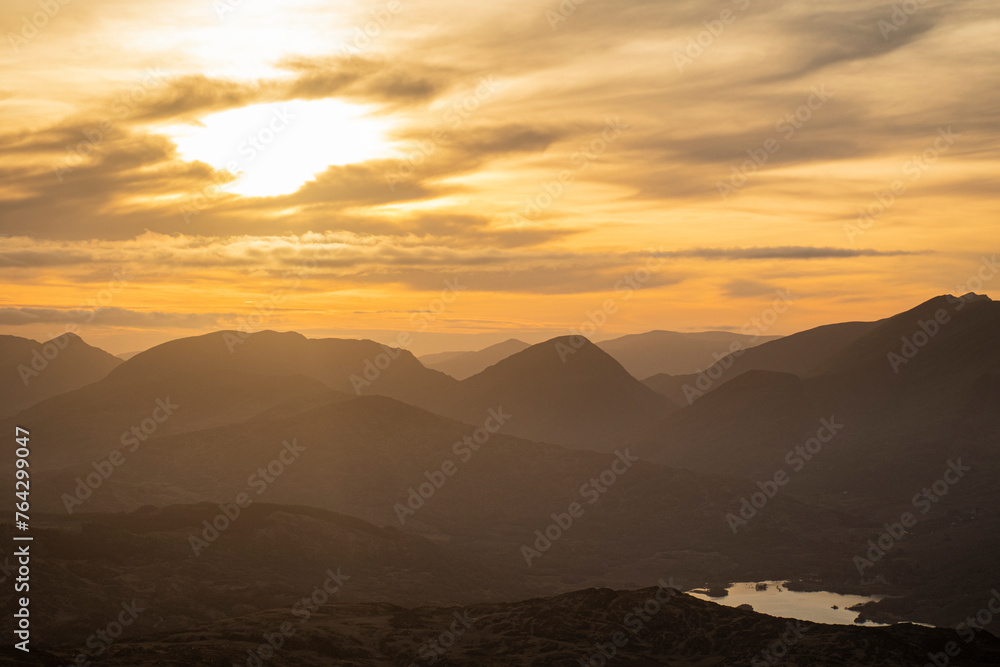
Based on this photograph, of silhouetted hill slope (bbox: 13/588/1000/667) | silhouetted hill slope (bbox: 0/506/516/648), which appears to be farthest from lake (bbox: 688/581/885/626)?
silhouetted hill slope (bbox: 13/588/1000/667)

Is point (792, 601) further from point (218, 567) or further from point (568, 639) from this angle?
point (218, 567)

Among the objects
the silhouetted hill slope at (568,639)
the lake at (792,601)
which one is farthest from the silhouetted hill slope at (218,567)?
the lake at (792,601)

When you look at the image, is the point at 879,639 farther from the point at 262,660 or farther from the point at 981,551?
the point at 981,551

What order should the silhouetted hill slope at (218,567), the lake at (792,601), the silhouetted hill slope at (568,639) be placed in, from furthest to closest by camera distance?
1. the lake at (792,601)
2. the silhouetted hill slope at (218,567)
3. the silhouetted hill slope at (568,639)

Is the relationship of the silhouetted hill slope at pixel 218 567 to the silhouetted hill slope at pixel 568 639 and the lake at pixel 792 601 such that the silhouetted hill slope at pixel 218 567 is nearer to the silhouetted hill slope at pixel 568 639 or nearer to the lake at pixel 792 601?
the silhouetted hill slope at pixel 568 639

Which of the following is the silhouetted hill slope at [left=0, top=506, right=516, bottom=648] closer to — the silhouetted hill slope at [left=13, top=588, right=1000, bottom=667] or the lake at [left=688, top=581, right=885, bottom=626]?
the silhouetted hill slope at [left=13, top=588, right=1000, bottom=667]

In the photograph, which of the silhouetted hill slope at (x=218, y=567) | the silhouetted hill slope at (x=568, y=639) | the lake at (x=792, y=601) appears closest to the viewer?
the silhouetted hill slope at (x=568, y=639)

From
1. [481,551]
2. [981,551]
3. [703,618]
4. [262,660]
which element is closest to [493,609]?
[703,618]

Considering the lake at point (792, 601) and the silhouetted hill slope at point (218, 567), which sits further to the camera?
the lake at point (792, 601)

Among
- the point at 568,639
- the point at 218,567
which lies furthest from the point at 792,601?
the point at 218,567

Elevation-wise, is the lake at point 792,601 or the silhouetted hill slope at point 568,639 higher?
the silhouetted hill slope at point 568,639
